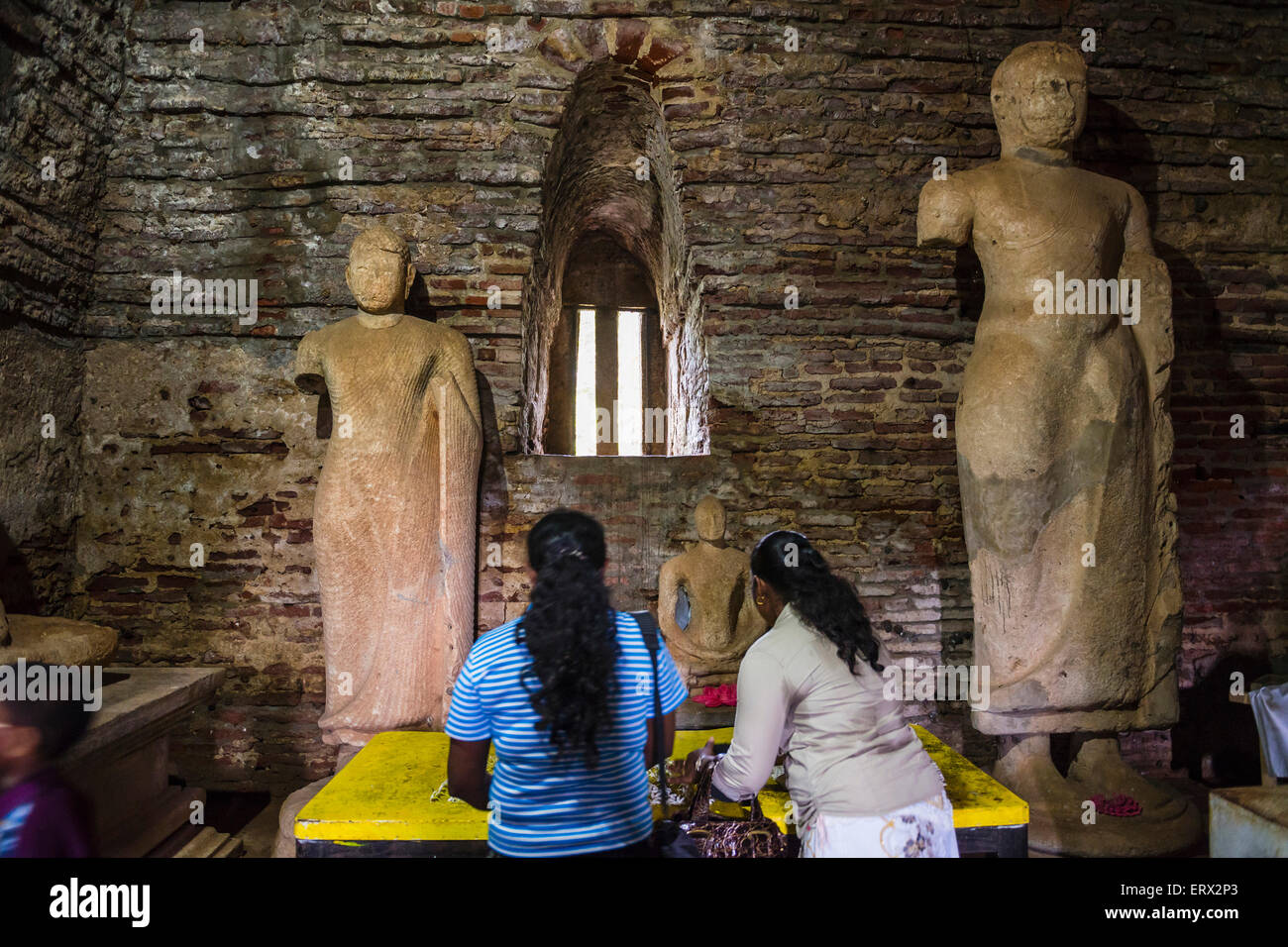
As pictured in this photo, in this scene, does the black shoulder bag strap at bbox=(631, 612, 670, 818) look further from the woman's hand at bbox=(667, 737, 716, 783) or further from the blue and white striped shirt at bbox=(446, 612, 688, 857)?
the woman's hand at bbox=(667, 737, 716, 783)

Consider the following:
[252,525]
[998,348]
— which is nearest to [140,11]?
[252,525]

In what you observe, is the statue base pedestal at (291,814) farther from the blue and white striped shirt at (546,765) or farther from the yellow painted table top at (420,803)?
the blue and white striped shirt at (546,765)

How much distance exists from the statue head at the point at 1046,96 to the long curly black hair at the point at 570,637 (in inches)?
113

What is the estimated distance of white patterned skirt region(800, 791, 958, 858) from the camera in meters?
1.95

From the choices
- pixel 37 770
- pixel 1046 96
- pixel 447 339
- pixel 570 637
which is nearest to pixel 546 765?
pixel 570 637

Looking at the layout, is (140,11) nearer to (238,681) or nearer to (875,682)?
(238,681)

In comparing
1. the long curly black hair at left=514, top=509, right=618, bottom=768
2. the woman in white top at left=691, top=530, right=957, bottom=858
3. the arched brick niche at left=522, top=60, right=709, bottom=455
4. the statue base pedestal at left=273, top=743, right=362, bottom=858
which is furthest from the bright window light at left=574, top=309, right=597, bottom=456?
the long curly black hair at left=514, top=509, right=618, bottom=768

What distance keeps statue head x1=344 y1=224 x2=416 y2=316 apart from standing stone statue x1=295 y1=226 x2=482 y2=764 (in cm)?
1

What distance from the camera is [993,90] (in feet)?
12.0

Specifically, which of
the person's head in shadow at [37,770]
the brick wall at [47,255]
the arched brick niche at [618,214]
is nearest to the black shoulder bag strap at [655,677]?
the person's head in shadow at [37,770]

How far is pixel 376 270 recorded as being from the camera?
3.75 meters

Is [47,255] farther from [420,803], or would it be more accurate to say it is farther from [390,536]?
[420,803]

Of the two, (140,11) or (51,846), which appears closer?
(51,846)

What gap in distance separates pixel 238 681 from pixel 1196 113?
6212 millimetres
